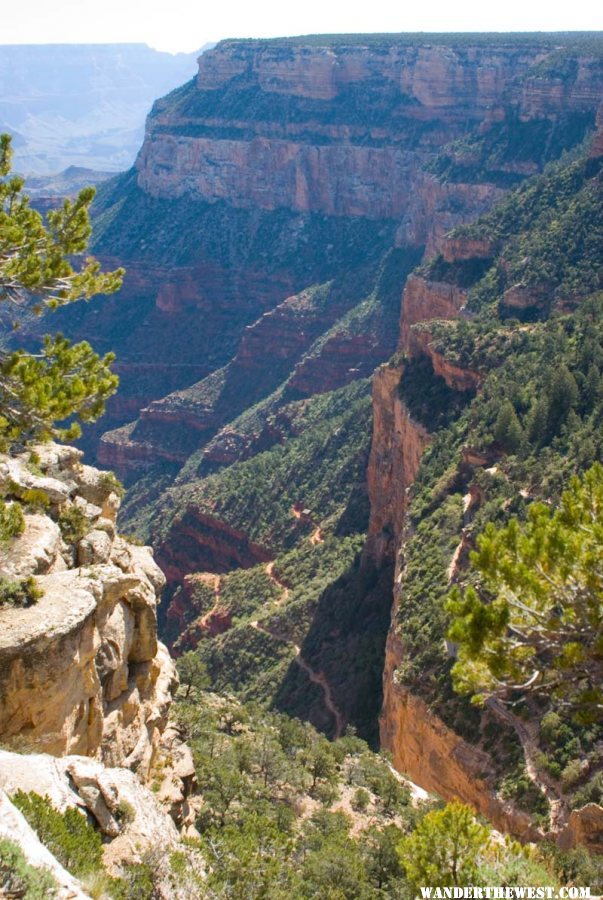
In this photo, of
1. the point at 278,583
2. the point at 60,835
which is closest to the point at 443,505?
the point at 278,583

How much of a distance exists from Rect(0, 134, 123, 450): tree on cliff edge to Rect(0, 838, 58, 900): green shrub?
10406mm

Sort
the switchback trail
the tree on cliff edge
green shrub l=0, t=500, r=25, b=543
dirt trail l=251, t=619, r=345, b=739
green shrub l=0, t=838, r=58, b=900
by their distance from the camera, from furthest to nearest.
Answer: the switchback trail → dirt trail l=251, t=619, r=345, b=739 → the tree on cliff edge → green shrub l=0, t=500, r=25, b=543 → green shrub l=0, t=838, r=58, b=900

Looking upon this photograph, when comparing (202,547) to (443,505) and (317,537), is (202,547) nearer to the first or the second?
(317,537)

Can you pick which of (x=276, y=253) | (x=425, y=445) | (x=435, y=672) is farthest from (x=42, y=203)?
(x=435, y=672)

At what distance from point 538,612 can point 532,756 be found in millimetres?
15344

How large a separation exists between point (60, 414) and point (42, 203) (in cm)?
13025

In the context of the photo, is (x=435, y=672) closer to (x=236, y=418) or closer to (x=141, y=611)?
(x=141, y=611)

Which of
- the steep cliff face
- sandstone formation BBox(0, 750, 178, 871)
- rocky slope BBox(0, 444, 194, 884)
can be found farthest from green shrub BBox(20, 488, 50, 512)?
the steep cliff face

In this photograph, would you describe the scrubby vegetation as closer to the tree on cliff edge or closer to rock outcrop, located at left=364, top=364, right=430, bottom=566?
the tree on cliff edge

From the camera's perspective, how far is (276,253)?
14038 cm

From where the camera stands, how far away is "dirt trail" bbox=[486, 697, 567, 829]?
2973 centimetres

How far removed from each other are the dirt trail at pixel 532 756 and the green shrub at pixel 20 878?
1624 cm

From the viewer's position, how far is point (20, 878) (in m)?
14.9

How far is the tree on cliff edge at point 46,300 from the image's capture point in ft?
79.1
